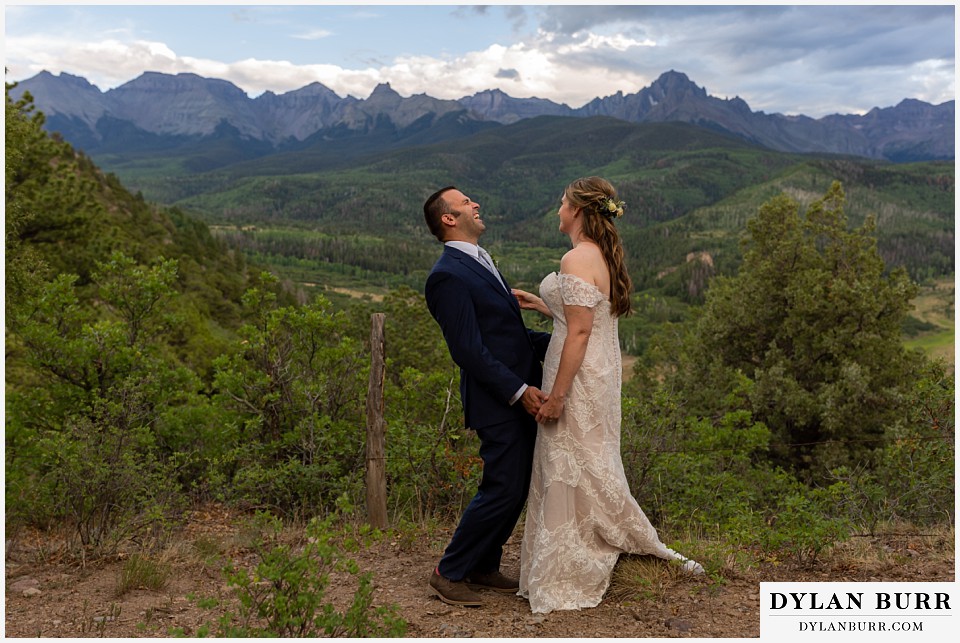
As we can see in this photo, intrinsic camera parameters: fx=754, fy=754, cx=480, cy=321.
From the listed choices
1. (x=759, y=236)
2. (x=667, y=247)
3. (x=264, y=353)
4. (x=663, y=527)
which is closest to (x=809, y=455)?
(x=759, y=236)

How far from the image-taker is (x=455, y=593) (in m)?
4.58

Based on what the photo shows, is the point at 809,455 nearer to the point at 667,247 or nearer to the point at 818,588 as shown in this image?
the point at 818,588

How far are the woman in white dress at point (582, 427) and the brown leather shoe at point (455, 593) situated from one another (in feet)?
1.12

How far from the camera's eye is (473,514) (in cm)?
449

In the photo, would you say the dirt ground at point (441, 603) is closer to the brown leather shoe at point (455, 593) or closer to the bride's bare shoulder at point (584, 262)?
the brown leather shoe at point (455, 593)

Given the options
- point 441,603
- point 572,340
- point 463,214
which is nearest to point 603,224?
point 572,340

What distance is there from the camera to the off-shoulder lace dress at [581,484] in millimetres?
4367

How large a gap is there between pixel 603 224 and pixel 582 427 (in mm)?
1176

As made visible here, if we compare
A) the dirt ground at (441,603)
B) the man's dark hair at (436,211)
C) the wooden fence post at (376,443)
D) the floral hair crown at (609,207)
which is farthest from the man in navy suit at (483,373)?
the wooden fence post at (376,443)

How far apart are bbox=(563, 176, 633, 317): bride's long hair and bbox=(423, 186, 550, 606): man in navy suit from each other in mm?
575

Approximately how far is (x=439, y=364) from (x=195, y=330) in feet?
19.1

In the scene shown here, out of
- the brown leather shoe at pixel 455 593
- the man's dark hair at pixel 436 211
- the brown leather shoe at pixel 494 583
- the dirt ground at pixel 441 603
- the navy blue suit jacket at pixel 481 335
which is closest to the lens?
the navy blue suit jacket at pixel 481 335

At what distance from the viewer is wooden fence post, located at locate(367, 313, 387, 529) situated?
636 cm

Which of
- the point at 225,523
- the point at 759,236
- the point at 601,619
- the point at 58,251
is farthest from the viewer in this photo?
the point at 759,236
